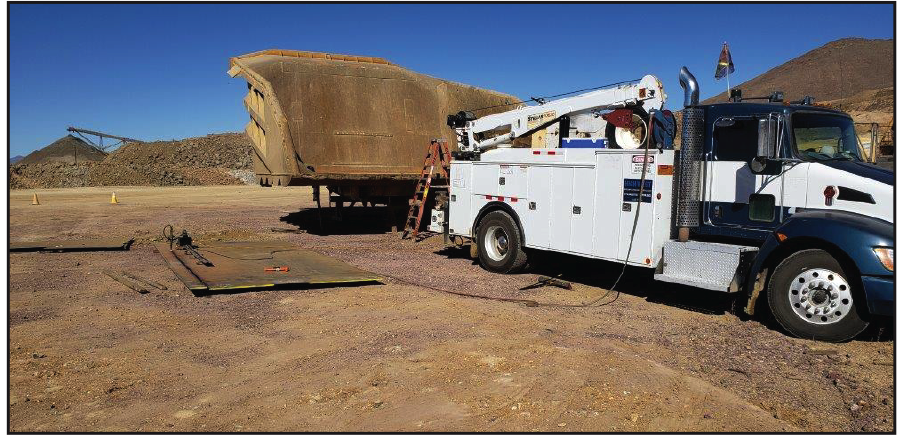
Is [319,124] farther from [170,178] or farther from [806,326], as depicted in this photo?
[170,178]

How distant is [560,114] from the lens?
1069 cm

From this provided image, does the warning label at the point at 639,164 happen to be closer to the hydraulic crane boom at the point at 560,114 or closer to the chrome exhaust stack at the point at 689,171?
the chrome exhaust stack at the point at 689,171

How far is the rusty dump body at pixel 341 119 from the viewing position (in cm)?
1462

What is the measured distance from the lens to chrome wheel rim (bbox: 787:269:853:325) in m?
6.41

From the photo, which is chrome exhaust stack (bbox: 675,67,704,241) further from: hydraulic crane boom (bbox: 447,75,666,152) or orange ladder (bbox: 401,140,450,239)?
orange ladder (bbox: 401,140,450,239)

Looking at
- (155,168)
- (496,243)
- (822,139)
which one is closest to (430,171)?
(496,243)

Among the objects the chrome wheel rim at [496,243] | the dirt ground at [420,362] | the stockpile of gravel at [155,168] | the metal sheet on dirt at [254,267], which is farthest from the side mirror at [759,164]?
the stockpile of gravel at [155,168]

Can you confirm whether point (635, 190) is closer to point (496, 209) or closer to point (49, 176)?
point (496, 209)

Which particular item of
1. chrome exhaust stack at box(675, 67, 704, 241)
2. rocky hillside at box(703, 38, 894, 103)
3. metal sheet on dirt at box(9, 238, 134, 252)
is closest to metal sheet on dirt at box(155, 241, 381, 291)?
metal sheet on dirt at box(9, 238, 134, 252)

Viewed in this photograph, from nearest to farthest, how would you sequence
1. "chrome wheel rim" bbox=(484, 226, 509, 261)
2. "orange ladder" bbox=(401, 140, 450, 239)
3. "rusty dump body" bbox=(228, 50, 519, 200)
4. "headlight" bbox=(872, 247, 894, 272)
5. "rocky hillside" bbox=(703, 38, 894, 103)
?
"headlight" bbox=(872, 247, 894, 272) < "chrome wheel rim" bbox=(484, 226, 509, 261) < "rusty dump body" bbox=(228, 50, 519, 200) < "orange ladder" bbox=(401, 140, 450, 239) < "rocky hillside" bbox=(703, 38, 894, 103)

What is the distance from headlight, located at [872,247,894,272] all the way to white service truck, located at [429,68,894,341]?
0.01m

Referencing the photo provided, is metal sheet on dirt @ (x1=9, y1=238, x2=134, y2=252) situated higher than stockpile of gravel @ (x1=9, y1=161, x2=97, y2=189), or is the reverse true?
stockpile of gravel @ (x1=9, y1=161, x2=97, y2=189)

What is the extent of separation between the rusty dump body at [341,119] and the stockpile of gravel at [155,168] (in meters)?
31.4

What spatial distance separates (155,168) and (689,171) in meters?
45.0
